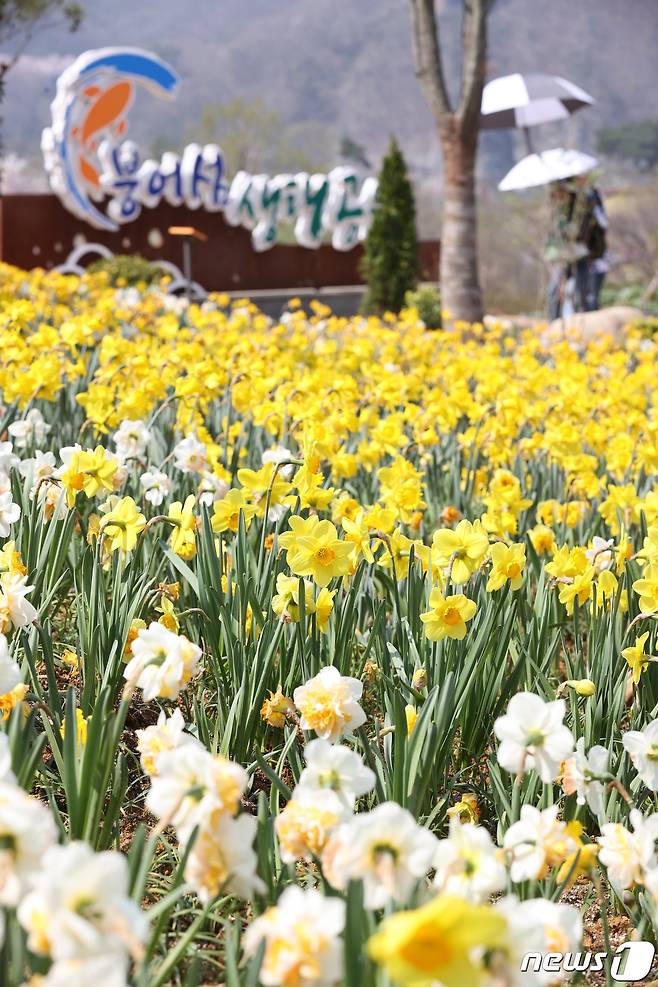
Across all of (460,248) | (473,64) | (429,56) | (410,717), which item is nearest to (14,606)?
(410,717)

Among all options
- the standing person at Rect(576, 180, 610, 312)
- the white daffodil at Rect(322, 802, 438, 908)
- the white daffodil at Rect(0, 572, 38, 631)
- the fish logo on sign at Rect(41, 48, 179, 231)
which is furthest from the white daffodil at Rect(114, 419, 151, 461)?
the fish logo on sign at Rect(41, 48, 179, 231)

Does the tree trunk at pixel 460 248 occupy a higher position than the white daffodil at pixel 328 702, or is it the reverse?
the tree trunk at pixel 460 248

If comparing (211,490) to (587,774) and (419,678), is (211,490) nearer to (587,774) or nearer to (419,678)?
(419,678)

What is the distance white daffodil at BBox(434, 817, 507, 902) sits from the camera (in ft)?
3.52

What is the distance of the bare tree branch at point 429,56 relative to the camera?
30.9 feet

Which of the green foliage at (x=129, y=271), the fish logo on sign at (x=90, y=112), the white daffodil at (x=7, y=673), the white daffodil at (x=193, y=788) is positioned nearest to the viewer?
the white daffodil at (x=193, y=788)

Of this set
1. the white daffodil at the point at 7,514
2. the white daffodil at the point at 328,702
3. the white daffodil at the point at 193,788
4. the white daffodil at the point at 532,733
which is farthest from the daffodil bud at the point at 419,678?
the white daffodil at the point at 193,788

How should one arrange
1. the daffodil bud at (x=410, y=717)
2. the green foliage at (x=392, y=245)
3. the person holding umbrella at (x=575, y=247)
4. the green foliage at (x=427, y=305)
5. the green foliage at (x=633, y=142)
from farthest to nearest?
the green foliage at (x=633, y=142)
the green foliage at (x=392, y=245)
the green foliage at (x=427, y=305)
the person holding umbrella at (x=575, y=247)
the daffodil bud at (x=410, y=717)

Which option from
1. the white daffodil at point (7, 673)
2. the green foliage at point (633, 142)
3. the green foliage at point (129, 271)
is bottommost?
the white daffodil at point (7, 673)

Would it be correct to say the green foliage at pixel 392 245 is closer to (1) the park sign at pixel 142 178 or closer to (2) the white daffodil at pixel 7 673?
(1) the park sign at pixel 142 178

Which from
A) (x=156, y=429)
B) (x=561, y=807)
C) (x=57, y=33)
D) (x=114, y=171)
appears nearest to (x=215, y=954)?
(x=561, y=807)

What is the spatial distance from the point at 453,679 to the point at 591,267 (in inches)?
453

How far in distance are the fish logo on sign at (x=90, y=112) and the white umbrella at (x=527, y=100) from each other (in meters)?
5.52

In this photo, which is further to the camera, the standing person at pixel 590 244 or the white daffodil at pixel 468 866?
the standing person at pixel 590 244
